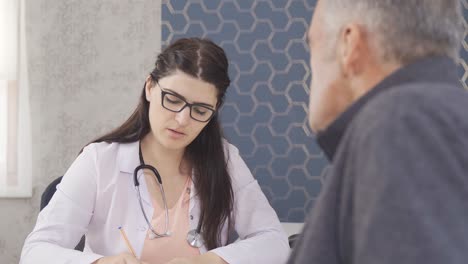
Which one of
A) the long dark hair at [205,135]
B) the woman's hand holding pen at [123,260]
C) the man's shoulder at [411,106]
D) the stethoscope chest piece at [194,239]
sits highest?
the man's shoulder at [411,106]

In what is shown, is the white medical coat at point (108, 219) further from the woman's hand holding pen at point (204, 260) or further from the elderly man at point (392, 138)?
Answer: the elderly man at point (392, 138)

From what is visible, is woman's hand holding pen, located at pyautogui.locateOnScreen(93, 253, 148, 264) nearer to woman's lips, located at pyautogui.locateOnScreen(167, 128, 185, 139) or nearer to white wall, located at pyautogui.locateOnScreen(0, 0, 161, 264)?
woman's lips, located at pyautogui.locateOnScreen(167, 128, 185, 139)

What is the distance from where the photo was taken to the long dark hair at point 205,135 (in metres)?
1.94

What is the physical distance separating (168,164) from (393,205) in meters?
1.59

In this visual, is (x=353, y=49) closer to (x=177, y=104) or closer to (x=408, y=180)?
(x=408, y=180)

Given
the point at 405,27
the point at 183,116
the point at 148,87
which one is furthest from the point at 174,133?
the point at 405,27

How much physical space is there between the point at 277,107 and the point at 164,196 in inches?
48.3

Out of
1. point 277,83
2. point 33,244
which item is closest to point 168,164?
point 33,244

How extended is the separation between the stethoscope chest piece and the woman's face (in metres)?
0.27

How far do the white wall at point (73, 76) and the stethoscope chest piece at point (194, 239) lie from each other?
55.1 inches

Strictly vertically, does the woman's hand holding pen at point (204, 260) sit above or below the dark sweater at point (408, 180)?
below

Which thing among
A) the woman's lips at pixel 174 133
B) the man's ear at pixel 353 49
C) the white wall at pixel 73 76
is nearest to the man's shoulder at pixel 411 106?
the man's ear at pixel 353 49

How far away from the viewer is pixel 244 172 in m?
2.15

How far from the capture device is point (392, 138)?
0.53 m
